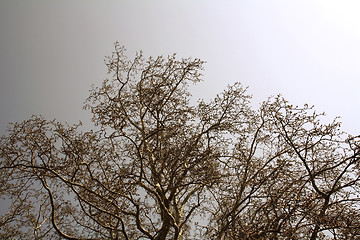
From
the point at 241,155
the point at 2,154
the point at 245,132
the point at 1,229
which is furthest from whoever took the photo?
the point at 1,229

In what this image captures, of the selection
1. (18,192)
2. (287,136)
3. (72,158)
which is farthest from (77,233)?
(287,136)

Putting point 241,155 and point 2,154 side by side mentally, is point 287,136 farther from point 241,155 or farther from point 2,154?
point 2,154

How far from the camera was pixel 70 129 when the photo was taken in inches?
243

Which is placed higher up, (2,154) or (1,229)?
(2,154)

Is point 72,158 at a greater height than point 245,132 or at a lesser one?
lesser

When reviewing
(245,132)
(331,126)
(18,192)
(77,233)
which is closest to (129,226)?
(77,233)

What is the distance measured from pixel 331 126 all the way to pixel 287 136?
69 centimetres

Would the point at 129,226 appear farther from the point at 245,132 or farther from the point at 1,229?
the point at 1,229

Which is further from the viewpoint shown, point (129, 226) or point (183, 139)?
point (129, 226)

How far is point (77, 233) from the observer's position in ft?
29.8

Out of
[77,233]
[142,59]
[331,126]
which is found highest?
[142,59]

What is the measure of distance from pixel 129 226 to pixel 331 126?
19.3 feet

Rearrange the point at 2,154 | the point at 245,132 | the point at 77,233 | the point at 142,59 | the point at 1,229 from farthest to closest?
the point at 1,229, the point at 77,233, the point at 142,59, the point at 245,132, the point at 2,154

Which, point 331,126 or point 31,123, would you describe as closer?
point 331,126
